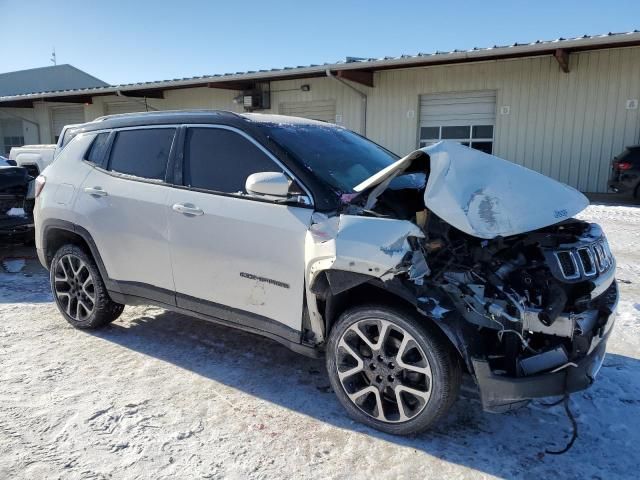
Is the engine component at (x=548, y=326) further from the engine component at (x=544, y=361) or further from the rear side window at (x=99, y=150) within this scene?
the rear side window at (x=99, y=150)

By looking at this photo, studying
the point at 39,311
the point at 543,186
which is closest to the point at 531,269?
the point at 543,186

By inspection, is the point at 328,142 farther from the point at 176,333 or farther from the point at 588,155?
the point at 588,155

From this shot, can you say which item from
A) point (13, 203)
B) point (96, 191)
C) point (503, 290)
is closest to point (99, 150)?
point (96, 191)

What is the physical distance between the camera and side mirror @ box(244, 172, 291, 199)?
9.61ft

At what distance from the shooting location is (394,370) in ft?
8.98

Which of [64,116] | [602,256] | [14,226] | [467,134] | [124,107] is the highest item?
[124,107]

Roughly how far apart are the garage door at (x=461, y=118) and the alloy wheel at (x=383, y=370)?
12.1 m

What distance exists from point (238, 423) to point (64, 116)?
24995 mm

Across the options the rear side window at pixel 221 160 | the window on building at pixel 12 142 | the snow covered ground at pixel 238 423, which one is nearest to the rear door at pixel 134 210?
the rear side window at pixel 221 160

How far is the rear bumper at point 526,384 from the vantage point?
2.39 m

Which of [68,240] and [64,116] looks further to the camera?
[64,116]

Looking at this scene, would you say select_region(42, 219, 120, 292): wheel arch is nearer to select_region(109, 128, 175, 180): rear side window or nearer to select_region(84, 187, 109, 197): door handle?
select_region(84, 187, 109, 197): door handle

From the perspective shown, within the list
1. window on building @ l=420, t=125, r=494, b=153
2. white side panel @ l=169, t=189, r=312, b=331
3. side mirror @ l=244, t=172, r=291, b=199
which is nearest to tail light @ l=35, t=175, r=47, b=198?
white side panel @ l=169, t=189, r=312, b=331

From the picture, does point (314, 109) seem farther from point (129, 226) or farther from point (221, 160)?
point (221, 160)
